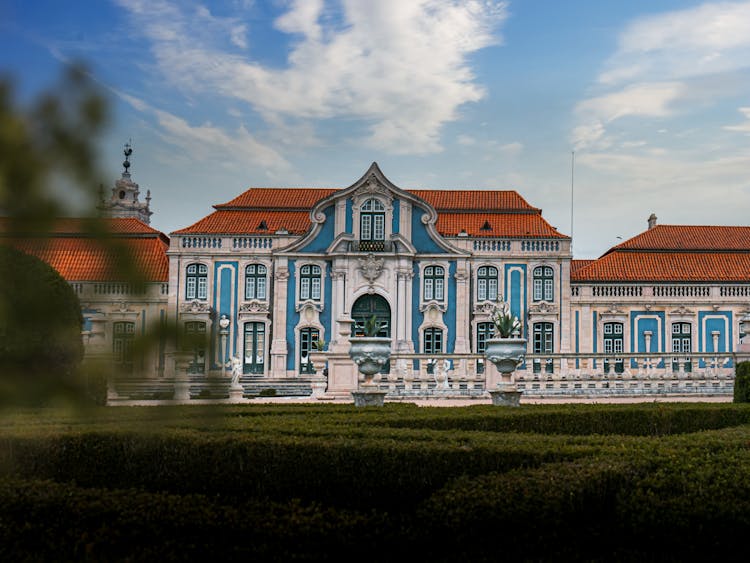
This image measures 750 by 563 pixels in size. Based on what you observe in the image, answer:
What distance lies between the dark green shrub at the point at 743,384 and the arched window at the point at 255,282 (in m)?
22.3

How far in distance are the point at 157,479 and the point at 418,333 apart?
27.3 metres

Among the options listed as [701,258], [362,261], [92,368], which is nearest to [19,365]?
[92,368]

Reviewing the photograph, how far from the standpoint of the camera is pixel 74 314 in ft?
5.41

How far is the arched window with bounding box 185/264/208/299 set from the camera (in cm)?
3531

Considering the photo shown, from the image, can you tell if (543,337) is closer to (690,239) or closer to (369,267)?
(369,267)

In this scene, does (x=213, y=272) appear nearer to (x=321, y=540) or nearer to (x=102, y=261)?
(x=321, y=540)

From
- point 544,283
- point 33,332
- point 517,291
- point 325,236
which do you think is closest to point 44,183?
point 33,332

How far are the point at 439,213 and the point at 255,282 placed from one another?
354 inches

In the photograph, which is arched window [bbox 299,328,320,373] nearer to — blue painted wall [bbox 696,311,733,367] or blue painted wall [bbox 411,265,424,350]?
blue painted wall [bbox 411,265,424,350]

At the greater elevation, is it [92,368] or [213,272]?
[213,272]

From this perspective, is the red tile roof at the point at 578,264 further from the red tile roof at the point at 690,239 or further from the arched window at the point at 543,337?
the arched window at the point at 543,337

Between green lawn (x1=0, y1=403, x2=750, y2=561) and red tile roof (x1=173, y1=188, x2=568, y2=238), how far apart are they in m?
27.6

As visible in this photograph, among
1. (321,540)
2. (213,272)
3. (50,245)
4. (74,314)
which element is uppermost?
(213,272)

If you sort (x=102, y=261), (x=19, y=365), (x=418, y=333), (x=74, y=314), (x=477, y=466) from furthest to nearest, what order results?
(x=418, y=333)
(x=477, y=466)
(x=19, y=365)
(x=74, y=314)
(x=102, y=261)
